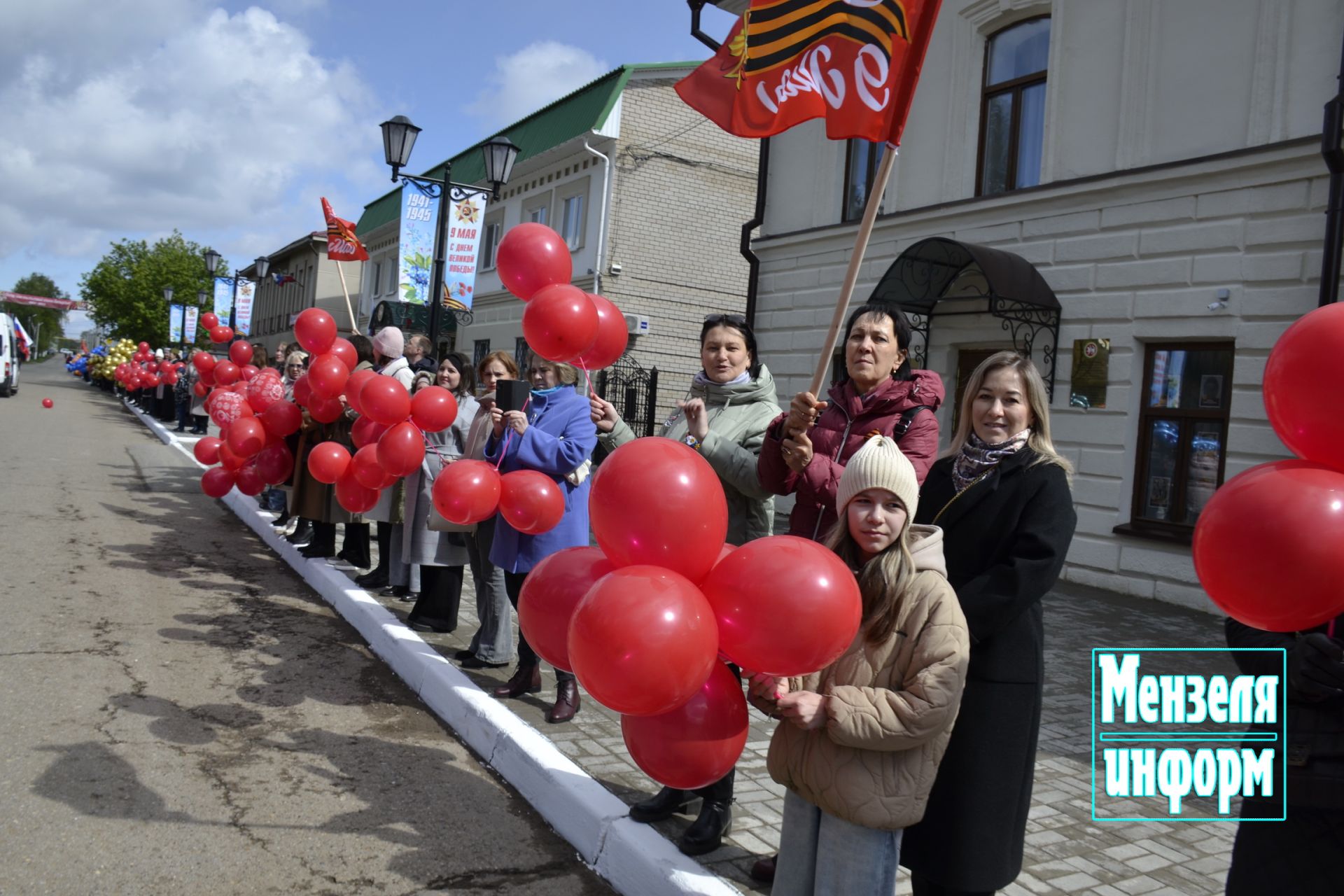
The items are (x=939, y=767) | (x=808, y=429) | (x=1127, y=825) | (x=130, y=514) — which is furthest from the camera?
(x=130, y=514)

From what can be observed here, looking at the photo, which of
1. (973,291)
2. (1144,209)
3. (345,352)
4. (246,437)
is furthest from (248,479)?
(1144,209)

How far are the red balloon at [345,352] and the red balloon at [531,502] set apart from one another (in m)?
3.33

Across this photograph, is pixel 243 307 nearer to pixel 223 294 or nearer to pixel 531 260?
pixel 223 294

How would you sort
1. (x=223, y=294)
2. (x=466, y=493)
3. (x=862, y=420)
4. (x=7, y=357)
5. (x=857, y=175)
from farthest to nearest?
1. (x=7, y=357)
2. (x=223, y=294)
3. (x=857, y=175)
4. (x=466, y=493)
5. (x=862, y=420)

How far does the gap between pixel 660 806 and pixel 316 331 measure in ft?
16.9

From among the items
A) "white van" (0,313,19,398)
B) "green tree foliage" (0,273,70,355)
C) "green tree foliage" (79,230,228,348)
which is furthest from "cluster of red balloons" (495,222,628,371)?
"green tree foliage" (0,273,70,355)

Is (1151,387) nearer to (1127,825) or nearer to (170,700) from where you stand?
(1127,825)

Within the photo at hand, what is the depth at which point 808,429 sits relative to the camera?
3.36 metres

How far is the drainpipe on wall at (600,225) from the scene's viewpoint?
19.6 m

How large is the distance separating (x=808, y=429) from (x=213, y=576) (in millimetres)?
6553

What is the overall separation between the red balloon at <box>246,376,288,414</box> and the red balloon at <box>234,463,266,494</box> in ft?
1.73

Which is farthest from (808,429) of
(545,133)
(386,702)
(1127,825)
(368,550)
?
(545,133)

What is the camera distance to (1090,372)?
983cm

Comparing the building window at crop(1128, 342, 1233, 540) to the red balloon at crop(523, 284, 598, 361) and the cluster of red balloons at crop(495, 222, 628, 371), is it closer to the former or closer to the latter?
the cluster of red balloons at crop(495, 222, 628, 371)
